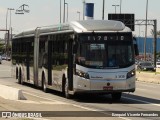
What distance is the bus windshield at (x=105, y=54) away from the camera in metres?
20.3

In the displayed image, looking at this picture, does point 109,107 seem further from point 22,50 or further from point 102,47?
point 22,50

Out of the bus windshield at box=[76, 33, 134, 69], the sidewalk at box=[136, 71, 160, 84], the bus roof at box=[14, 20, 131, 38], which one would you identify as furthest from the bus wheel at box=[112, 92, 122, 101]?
the sidewalk at box=[136, 71, 160, 84]

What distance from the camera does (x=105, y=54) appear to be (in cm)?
2034

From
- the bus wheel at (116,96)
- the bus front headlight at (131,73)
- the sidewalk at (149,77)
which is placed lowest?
the sidewalk at (149,77)

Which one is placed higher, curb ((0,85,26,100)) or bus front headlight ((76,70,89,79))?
bus front headlight ((76,70,89,79))

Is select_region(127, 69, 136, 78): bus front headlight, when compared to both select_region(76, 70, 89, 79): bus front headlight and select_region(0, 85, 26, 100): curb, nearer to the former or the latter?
select_region(76, 70, 89, 79): bus front headlight

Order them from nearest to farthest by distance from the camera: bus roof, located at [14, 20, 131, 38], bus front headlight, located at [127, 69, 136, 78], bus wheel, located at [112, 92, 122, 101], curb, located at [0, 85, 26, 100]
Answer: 1. curb, located at [0, 85, 26, 100]
2. bus front headlight, located at [127, 69, 136, 78]
3. bus roof, located at [14, 20, 131, 38]
4. bus wheel, located at [112, 92, 122, 101]

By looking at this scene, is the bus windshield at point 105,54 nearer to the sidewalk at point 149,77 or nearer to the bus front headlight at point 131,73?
the bus front headlight at point 131,73

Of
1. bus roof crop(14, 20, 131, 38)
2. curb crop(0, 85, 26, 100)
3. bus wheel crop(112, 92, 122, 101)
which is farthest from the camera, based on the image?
bus wheel crop(112, 92, 122, 101)

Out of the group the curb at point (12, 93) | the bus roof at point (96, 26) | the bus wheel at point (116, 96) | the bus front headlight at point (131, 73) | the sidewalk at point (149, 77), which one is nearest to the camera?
the curb at point (12, 93)

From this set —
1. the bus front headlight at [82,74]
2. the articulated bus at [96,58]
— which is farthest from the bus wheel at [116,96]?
the bus front headlight at [82,74]

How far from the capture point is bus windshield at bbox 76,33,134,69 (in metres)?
20.3

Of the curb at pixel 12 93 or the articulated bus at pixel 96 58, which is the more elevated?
the articulated bus at pixel 96 58

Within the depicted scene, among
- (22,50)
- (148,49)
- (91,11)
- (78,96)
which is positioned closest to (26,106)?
(78,96)
